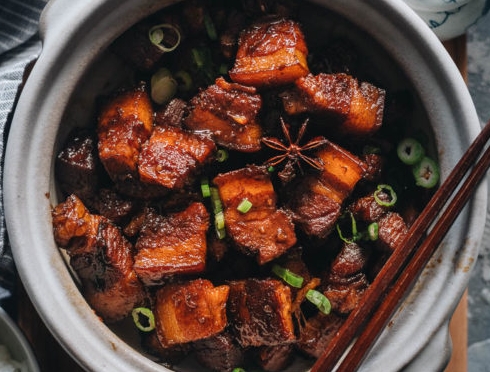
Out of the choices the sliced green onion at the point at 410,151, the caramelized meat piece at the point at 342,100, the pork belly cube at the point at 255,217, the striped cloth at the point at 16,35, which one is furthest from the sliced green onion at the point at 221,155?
the striped cloth at the point at 16,35

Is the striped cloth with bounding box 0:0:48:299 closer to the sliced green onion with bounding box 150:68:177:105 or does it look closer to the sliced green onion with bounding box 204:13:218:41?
the sliced green onion with bounding box 150:68:177:105

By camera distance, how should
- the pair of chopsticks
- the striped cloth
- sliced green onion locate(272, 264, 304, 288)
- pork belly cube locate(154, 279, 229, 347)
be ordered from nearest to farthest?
1. the pair of chopsticks
2. pork belly cube locate(154, 279, 229, 347)
3. sliced green onion locate(272, 264, 304, 288)
4. the striped cloth

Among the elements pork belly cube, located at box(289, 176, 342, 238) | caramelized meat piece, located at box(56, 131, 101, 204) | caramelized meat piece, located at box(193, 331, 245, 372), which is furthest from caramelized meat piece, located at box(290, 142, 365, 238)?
caramelized meat piece, located at box(56, 131, 101, 204)

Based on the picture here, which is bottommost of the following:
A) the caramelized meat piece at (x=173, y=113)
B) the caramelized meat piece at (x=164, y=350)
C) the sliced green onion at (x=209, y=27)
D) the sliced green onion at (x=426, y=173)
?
the caramelized meat piece at (x=164, y=350)

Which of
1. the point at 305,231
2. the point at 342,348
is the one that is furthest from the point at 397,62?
the point at 342,348

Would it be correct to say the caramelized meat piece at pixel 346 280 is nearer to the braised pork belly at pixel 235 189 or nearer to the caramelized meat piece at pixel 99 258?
the braised pork belly at pixel 235 189
